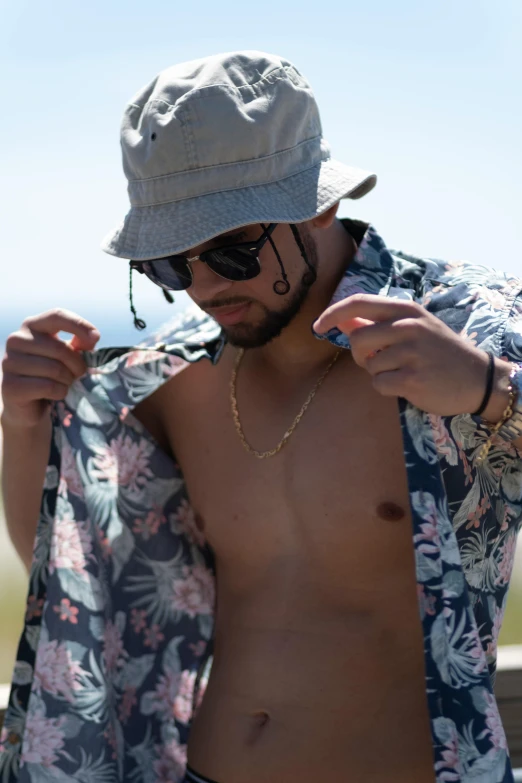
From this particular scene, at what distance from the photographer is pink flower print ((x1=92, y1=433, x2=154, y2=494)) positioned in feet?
6.10

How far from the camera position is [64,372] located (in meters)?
1.79

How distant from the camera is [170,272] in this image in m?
1.59

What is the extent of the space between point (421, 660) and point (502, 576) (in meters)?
0.19

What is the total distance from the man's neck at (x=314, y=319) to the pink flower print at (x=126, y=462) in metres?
0.29

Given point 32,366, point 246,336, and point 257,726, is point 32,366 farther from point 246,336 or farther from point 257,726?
point 257,726

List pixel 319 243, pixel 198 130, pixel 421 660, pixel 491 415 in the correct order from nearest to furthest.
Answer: pixel 491 415, pixel 198 130, pixel 421 660, pixel 319 243

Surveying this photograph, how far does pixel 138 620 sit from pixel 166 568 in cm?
11

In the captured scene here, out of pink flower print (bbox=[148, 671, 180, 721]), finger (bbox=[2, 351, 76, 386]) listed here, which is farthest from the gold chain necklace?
pink flower print (bbox=[148, 671, 180, 721])

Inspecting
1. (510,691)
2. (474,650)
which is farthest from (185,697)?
(510,691)

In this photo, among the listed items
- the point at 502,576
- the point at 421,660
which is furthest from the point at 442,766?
the point at 502,576

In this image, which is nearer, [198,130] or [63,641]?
[198,130]

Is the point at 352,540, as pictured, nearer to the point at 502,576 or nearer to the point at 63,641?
the point at 502,576

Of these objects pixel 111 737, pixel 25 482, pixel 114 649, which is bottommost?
pixel 111 737

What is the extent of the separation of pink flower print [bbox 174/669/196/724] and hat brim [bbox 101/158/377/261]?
788mm
